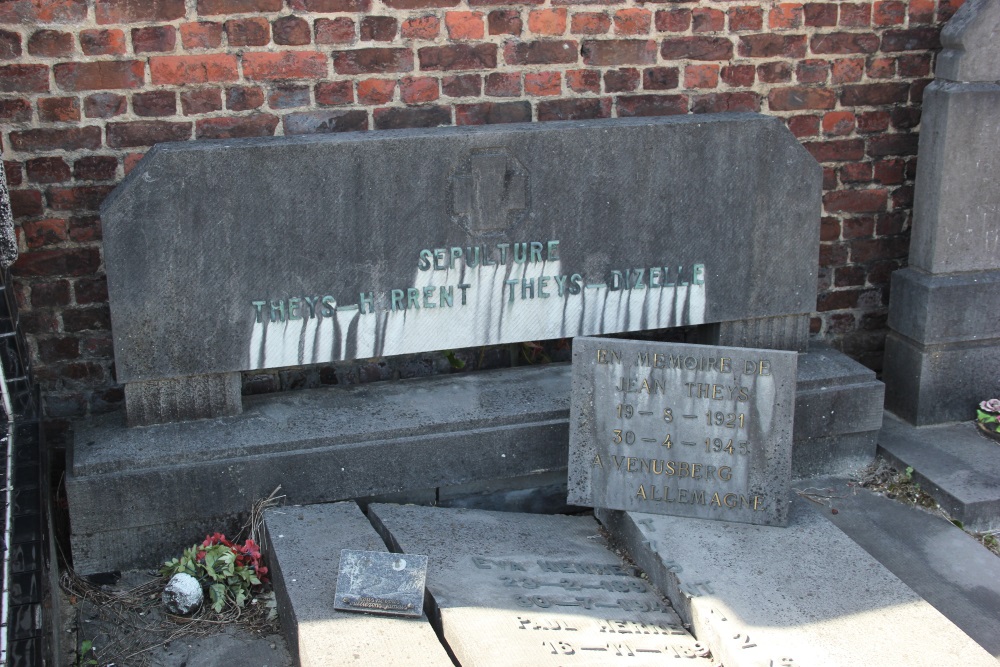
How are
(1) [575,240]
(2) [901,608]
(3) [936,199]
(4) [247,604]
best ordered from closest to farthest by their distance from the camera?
(2) [901,608], (4) [247,604], (1) [575,240], (3) [936,199]

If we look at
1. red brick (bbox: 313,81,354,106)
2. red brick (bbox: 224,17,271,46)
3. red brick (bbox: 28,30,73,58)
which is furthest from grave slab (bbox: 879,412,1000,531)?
red brick (bbox: 28,30,73,58)

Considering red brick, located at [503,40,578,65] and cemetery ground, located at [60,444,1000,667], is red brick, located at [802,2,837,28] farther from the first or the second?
cemetery ground, located at [60,444,1000,667]

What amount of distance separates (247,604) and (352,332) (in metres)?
0.95

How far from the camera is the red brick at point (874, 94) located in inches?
169

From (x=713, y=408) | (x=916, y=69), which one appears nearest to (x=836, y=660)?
(x=713, y=408)

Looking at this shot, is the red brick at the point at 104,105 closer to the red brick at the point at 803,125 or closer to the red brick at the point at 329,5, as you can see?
the red brick at the point at 329,5

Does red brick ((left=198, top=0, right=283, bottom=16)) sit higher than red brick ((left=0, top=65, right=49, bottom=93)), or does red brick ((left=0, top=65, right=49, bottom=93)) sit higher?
red brick ((left=198, top=0, right=283, bottom=16))

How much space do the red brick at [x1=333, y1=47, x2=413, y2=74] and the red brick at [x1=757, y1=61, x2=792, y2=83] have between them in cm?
137

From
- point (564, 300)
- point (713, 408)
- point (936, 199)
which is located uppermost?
point (936, 199)

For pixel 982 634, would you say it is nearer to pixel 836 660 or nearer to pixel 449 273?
pixel 836 660

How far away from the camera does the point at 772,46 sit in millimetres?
4145

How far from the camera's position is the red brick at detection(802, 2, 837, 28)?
163 inches

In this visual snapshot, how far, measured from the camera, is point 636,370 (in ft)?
11.6

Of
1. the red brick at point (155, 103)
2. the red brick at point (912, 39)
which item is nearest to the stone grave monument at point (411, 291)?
the red brick at point (155, 103)
